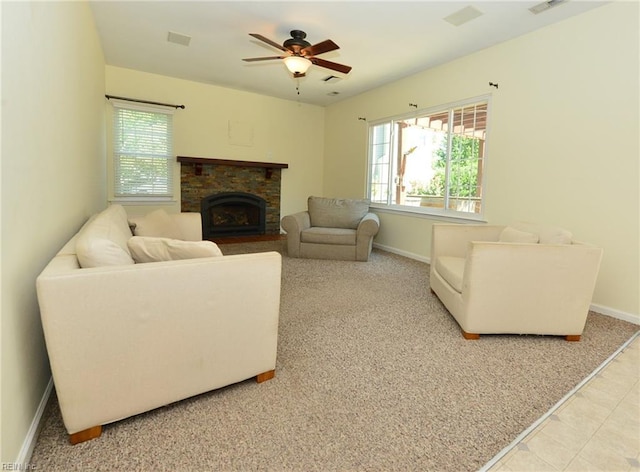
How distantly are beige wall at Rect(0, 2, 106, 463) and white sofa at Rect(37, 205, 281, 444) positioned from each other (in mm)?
121

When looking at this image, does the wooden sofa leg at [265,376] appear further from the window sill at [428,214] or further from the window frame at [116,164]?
the window frame at [116,164]

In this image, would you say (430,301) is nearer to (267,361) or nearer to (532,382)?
(532,382)

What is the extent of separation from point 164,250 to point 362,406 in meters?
1.21

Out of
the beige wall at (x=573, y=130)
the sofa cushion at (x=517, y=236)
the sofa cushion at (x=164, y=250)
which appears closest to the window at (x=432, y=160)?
the beige wall at (x=573, y=130)

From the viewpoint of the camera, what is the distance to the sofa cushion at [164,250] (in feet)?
A: 5.13

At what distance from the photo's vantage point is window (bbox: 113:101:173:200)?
16.5 feet

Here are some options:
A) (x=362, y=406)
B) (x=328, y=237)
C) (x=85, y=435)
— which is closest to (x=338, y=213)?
(x=328, y=237)

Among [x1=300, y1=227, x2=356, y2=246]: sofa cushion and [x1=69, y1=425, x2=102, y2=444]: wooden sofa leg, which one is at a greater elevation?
[x1=300, y1=227, x2=356, y2=246]: sofa cushion

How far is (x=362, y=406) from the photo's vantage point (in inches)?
63.6

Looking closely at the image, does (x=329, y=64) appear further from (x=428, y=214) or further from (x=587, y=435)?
(x=587, y=435)

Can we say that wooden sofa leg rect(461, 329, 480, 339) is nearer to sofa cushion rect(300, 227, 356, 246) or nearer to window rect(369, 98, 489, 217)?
window rect(369, 98, 489, 217)

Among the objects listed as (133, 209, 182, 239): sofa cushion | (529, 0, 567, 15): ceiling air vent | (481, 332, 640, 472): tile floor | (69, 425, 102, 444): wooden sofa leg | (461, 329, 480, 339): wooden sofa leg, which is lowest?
(481, 332, 640, 472): tile floor

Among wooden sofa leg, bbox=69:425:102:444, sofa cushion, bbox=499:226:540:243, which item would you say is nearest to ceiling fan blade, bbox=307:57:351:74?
sofa cushion, bbox=499:226:540:243

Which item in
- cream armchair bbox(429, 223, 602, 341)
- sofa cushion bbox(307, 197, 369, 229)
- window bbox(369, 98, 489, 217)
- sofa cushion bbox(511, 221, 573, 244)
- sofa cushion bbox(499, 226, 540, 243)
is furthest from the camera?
sofa cushion bbox(307, 197, 369, 229)
